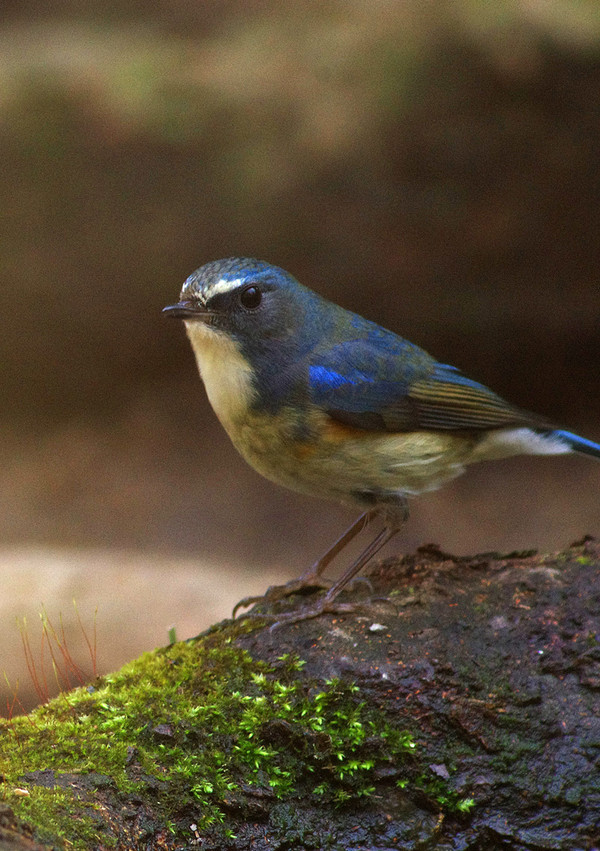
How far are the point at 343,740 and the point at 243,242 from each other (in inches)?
106

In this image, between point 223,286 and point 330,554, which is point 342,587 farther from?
point 223,286

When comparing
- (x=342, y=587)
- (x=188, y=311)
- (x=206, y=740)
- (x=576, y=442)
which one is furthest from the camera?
(x=576, y=442)

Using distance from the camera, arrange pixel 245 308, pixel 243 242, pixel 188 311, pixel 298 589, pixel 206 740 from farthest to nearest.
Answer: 1. pixel 243 242
2. pixel 298 589
3. pixel 245 308
4. pixel 188 311
5. pixel 206 740

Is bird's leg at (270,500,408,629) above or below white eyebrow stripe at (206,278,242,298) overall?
below

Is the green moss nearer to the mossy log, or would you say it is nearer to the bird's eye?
the mossy log

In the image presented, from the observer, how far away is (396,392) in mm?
2830

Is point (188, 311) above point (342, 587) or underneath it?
above

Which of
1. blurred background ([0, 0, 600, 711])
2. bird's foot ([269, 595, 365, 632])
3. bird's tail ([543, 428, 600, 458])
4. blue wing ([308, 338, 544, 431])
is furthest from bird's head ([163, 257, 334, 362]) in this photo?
blurred background ([0, 0, 600, 711])

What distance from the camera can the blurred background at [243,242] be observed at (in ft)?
12.6

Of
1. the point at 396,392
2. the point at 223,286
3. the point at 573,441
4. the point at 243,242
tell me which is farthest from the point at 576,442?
the point at 243,242

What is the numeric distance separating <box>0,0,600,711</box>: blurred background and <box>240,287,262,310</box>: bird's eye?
1.66 metres

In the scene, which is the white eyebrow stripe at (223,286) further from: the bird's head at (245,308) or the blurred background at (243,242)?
the blurred background at (243,242)

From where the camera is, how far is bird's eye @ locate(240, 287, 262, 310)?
2.57 meters

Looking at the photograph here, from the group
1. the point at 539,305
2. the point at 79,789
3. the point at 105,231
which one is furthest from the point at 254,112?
the point at 79,789
